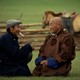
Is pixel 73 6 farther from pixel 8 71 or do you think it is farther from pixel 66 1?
pixel 8 71

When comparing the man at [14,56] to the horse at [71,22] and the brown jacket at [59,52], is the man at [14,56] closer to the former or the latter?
the brown jacket at [59,52]

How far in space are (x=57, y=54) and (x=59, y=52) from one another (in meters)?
0.06

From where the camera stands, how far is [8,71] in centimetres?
715

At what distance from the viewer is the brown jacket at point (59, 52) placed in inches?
276

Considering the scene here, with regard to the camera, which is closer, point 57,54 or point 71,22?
point 57,54

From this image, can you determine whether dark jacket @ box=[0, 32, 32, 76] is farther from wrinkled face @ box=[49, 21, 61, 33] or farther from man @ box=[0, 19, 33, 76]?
wrinkled face @ box=[49, 21, 61, 33]

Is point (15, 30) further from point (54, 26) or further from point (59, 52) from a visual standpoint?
point (59, 52)

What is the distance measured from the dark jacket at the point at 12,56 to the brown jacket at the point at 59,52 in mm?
307

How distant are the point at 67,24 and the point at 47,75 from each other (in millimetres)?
6383

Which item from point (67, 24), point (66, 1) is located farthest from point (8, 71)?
point (66, 1)

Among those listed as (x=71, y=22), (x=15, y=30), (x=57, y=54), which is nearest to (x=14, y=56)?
(x=15, y=30)

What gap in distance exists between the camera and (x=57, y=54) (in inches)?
278

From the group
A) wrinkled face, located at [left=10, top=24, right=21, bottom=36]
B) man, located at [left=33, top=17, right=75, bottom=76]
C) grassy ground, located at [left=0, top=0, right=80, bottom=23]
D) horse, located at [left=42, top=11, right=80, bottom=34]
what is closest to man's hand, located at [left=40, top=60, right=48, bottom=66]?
man, located at [left=33, top=17, right=75, bottom=76]

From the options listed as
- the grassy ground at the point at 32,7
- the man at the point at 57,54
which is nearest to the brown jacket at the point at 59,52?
the man at the point at 57,54
